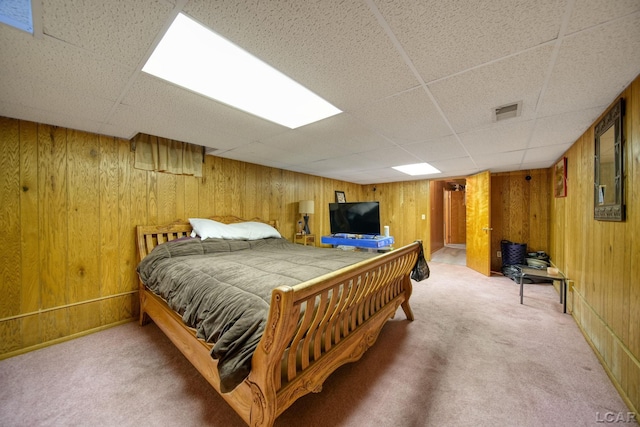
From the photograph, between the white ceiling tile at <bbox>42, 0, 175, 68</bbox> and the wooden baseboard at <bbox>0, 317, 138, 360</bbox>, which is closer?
the white ceiling tile at <bbox>42, 0, 175, 68</bbox>

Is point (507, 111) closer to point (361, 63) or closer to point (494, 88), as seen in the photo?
point (494, 88)

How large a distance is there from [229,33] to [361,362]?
237 cm

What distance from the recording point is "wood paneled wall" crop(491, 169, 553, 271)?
445cm

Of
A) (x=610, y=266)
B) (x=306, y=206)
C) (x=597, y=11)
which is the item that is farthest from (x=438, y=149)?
(x=306, y=206)

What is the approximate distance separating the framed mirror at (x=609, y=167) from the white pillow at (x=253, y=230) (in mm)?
3449

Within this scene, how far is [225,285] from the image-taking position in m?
1.63

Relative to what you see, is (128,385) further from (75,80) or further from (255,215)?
(255,215)

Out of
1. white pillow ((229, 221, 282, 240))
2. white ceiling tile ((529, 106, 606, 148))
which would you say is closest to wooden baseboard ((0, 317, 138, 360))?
white pillow ((229, 221, 282, 240))

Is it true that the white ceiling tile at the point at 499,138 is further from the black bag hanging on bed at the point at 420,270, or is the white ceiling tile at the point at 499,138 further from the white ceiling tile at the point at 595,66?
the black bag hanging on bed at the point at 420,270

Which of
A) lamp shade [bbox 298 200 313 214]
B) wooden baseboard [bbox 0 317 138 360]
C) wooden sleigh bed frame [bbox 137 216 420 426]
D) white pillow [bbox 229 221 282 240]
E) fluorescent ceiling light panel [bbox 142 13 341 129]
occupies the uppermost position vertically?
fluorescent ceiling light panel [bbox 142 13 341 129]

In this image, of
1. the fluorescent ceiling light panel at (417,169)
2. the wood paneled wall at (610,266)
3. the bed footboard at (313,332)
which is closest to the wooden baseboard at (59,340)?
the bed footboard at (313,332)

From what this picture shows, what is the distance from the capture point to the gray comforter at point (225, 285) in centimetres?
120

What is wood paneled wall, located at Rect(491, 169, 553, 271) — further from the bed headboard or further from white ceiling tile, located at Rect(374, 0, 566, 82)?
the bed headboard

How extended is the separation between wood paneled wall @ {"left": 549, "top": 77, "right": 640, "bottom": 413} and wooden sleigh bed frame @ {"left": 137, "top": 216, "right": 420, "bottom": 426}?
4.62 feet
